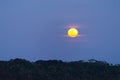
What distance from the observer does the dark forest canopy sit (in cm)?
3259

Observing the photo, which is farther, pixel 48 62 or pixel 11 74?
pixel 48 62

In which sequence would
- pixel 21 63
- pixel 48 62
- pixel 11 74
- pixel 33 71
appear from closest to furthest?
pixel 11 74 → pixel 33 71 → pixel 21 63 → pixel 48 62

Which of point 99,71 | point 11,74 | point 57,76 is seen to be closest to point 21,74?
point 11,74

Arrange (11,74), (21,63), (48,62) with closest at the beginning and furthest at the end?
(11,74) < (21,63) < (48,62)

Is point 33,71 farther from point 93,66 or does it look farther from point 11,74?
point 93,66

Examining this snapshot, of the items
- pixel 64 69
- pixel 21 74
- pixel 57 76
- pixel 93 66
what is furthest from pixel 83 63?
pixel 21 74

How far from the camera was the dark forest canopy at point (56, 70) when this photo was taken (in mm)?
32594

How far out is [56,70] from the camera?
3653 cm

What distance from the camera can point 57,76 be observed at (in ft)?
113

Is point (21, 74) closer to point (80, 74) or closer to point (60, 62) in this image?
point (80, 74)

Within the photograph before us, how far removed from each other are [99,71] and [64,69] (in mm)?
2869

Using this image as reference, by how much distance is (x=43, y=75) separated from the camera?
33469 millimetres

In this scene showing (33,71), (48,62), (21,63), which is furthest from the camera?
(48,62)

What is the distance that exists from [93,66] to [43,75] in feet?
25.5
